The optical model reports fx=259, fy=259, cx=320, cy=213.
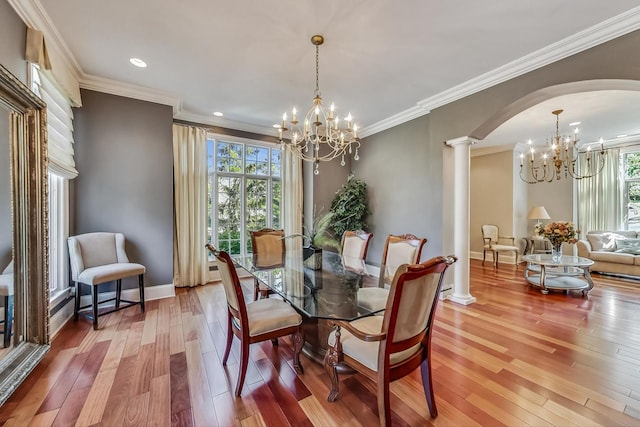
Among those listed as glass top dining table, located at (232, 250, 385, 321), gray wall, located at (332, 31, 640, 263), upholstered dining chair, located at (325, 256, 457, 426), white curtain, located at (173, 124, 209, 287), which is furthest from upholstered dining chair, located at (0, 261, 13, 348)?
gray wall, located at (332, 31, 640, 263)

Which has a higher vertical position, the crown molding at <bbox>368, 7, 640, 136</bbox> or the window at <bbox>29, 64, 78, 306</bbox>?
the crown molding at <bbox>368, 7, 640, 136</bbox>

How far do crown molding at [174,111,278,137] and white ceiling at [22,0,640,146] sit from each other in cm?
41

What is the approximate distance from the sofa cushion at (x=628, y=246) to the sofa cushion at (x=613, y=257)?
0.59 feet

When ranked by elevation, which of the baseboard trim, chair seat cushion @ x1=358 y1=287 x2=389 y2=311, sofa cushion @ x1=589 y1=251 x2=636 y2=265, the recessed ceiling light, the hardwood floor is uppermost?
the recessed ceiling light

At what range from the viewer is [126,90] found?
3.31 m

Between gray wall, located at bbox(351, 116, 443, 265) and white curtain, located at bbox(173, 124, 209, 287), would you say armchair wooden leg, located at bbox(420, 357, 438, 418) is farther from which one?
white curtain, located at bbox(173, 124, 209, 287)

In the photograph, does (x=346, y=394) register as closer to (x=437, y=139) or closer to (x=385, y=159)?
(x=437, y=139)

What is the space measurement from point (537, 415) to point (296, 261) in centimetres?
237

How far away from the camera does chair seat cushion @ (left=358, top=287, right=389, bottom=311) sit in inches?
68.4

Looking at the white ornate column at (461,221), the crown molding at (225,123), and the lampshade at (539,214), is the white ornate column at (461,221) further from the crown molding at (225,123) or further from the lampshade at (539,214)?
the lampshade at (539,214)

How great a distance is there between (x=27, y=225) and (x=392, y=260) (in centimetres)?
312

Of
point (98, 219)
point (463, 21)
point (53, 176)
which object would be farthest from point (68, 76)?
point (463, 21)

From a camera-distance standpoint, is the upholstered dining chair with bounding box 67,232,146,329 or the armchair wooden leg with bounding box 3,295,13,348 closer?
the armchair wooden leg with bounding box 3,295,13,348

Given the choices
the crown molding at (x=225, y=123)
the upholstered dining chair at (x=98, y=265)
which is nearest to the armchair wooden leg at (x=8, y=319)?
the upholstered dining chair at (x=98, y=265)
